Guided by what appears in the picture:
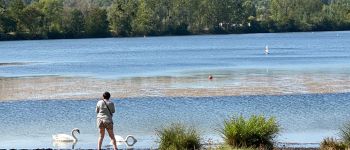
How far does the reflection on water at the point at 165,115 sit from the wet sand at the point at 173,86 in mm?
3055

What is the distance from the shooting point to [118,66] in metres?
77.9

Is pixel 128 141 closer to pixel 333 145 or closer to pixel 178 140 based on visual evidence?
pixel 178 140

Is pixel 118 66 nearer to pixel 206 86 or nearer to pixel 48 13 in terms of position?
pixel 206 86

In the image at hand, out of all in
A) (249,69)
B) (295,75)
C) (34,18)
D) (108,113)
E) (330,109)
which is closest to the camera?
(108,113)

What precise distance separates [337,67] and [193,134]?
47.6m

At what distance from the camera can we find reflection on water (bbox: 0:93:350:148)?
28141 mm

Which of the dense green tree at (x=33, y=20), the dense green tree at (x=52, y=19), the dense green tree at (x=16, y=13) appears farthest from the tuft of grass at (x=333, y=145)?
the dense green tree at (x=52, y=19)

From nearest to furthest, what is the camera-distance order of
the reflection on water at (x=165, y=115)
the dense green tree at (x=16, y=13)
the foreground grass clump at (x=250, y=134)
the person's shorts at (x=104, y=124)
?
1. the foreground grass clump at (x=250, y=134)
2. the person's shorts at (x=104, y=124)
3. the reflection on water at (x=165, y=115)
4. the dense green tree at (x=16, y=13)

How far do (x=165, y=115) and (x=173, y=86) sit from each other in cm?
1628

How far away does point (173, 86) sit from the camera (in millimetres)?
51219

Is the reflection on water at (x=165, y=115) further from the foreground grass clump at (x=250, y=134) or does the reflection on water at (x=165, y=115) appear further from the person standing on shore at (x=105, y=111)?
the foreground grass clump at (x=250, y=134)

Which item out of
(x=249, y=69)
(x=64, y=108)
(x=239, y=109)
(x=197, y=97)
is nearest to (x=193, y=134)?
(x=239, y=109)

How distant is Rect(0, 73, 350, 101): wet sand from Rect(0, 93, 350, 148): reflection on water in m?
3.06

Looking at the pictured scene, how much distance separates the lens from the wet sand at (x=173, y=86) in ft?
151
